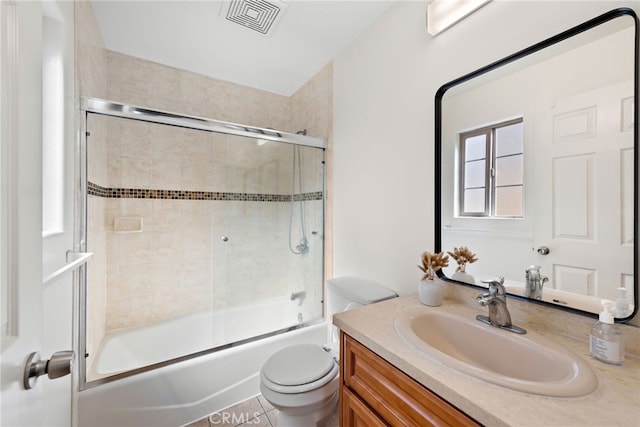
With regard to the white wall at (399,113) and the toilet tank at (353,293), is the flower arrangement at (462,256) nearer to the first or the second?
the white wall at (399,113)

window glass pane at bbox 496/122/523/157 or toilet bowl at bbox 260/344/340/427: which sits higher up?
window glass pane at bbox 496/122/523/157

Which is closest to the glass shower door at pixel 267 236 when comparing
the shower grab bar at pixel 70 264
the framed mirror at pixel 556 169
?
the shower grab bar at pixel 70 264

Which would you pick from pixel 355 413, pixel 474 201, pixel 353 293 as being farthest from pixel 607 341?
pixel 353 293

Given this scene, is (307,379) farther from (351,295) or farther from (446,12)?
(446,12)

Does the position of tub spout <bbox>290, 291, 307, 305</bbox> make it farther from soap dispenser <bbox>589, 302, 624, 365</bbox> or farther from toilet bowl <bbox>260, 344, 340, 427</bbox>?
soap dispenser <bbox>589, 302, 624, 365</bbox>

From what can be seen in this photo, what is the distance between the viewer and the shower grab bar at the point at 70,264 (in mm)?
930

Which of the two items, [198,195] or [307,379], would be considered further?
[198,195]

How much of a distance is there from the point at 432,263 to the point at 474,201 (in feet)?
1.09

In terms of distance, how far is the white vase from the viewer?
1148 mm

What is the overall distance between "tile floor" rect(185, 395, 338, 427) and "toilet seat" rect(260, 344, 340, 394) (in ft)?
1.62

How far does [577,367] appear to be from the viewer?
0.68 meters

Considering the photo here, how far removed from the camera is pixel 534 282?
968 mm

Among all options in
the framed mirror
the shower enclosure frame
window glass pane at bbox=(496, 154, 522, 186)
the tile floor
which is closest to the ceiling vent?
the shower enclosure frame

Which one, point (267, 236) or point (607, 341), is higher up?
point (267, 236)
